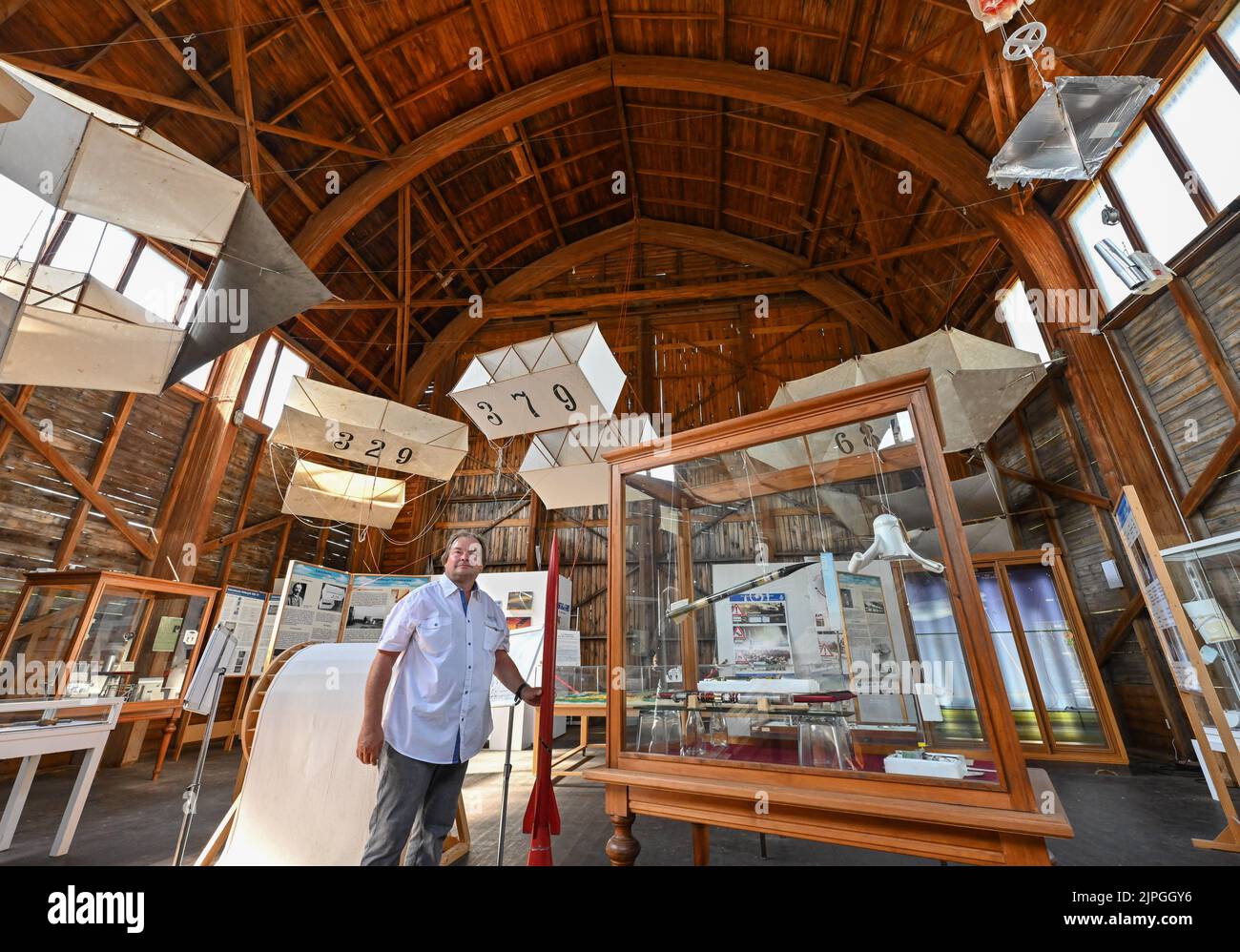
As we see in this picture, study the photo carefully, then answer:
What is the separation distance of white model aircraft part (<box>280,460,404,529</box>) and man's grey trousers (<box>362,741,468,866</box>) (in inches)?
313

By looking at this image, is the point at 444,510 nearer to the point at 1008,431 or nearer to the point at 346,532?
the point at 346,532

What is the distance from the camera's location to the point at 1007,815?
58.8 inches

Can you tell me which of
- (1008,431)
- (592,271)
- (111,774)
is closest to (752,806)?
(111,774)

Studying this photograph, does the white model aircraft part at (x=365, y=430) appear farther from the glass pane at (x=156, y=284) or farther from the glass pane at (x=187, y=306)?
the glass pane at (x=156, y=284)

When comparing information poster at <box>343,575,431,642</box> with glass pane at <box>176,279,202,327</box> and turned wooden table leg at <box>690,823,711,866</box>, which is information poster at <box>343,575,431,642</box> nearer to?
glass pane at <box>176,279,202,327</box>

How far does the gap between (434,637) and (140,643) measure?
6248 millimetres

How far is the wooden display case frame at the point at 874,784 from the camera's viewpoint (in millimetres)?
1544

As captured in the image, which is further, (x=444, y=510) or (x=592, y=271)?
(x=592, y=271)

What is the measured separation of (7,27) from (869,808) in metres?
10.9

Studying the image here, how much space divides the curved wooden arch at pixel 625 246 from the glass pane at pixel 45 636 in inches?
284

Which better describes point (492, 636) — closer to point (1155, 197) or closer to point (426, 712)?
point (426, 712)

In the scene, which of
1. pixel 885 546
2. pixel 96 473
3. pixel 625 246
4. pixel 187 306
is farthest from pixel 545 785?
pixel 625 246

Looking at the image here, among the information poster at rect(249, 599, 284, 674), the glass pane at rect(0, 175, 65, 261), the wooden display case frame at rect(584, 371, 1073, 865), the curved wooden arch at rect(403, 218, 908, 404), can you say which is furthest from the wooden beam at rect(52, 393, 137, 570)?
the wooden display case frame at rect(584, 371, 1073, 865)

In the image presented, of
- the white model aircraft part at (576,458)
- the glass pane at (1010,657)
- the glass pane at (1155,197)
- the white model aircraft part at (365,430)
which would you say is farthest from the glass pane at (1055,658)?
the white model aircraft part at (365,430)
